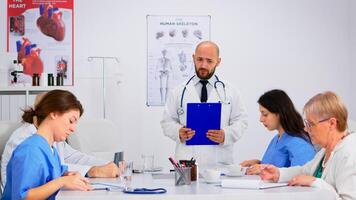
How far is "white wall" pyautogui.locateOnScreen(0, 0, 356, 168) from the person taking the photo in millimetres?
5219

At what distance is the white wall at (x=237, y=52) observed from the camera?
5.22 m

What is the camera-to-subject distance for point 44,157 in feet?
7.49

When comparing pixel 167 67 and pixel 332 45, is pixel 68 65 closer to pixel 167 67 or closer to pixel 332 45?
pixel 167 67

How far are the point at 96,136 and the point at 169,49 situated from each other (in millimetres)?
1323

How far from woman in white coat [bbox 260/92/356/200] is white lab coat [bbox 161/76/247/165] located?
4.69 feet

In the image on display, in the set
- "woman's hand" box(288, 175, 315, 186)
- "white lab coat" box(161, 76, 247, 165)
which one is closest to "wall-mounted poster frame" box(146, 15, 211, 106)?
"white lab coat" box(161, 76, 247, 165)

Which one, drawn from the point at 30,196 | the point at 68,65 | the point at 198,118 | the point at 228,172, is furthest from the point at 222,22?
the point at 30,196

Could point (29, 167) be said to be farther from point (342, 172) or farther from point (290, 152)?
point (290, 152)

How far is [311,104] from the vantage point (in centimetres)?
246

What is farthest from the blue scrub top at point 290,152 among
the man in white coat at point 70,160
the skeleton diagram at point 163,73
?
the skeleton diagram at point 163,73

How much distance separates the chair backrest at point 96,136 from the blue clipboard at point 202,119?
3.20 ft

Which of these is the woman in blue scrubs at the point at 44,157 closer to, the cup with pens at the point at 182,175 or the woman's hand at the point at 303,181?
the cup with pens at the point at 182,175

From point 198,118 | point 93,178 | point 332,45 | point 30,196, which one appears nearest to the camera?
point 30,196

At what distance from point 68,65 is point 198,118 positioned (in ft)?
6.74
